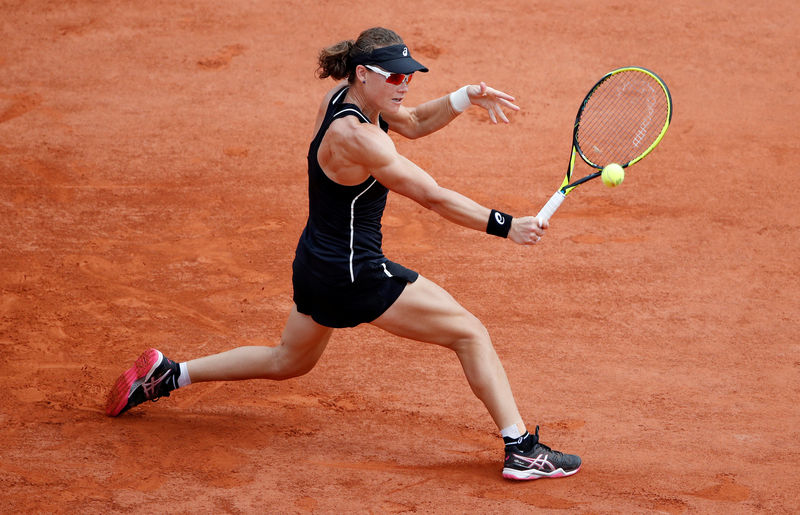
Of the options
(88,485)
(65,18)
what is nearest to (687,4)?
(65,18)

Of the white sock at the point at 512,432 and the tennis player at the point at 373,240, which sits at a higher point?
the tennis player at the point at 373,240

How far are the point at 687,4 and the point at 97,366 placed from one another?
26.0 feet

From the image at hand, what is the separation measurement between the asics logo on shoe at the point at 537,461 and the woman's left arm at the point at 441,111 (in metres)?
1.72

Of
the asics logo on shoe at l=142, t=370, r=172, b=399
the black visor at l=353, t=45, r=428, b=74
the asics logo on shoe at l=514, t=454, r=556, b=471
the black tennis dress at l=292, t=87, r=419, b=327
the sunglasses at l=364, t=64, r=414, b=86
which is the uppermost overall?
the black visor at l=353, t=45, r=428, b=74

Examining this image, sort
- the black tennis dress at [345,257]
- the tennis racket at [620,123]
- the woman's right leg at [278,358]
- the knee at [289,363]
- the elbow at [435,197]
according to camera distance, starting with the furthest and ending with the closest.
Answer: the tennis racket at [620,123] < the knee at [289,363] < the woman's right leg at [278,358] < the black tennis dress at [345,257] < the elbow at [435,197]

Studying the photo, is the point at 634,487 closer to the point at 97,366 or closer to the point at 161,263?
the point at 97,366

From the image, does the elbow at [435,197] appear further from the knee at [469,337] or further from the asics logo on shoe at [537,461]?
the asics logo on shoe at [537,461]

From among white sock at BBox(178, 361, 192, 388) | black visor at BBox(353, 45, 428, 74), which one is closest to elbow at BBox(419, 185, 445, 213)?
black visor at BBox(353, 45, 428, 74)

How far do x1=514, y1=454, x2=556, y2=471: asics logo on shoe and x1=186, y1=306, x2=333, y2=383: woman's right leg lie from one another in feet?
3.70

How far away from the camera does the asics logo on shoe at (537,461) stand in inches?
174

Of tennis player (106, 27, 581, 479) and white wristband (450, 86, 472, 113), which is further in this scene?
white wristband (450, 86, 472, 113)

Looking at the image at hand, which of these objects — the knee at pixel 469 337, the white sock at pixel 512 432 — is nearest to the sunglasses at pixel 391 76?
the knee at pixel 469 337

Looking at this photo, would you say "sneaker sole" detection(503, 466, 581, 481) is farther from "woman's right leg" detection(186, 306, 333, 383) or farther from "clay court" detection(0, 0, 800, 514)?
"woman's right leg" detection(186, 306, 333, 383)

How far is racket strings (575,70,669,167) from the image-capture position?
20.5ft
